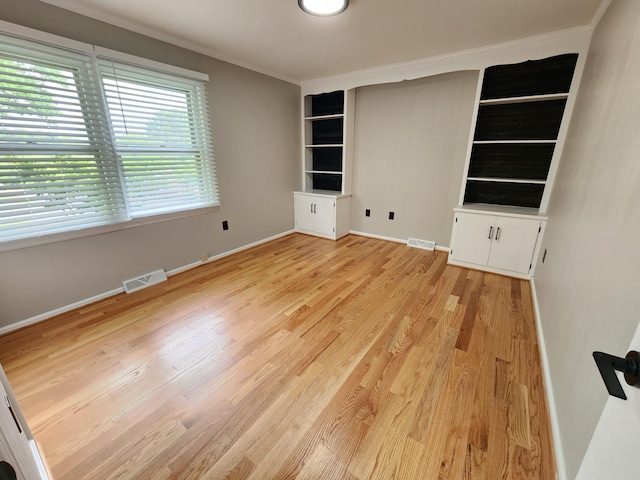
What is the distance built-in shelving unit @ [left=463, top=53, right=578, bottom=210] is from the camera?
266 centimetres

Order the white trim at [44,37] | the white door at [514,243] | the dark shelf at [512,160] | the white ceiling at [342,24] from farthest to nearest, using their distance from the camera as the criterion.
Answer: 1. the dark shelf at [512,160]
2. the white door at [514,243]
3. the white ceiling at [342,24]
4. the white trim at [44,37]

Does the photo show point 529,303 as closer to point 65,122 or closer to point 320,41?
point 320,41

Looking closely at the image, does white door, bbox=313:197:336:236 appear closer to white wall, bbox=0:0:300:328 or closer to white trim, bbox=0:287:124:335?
white wall, bbox=0:0:300:328

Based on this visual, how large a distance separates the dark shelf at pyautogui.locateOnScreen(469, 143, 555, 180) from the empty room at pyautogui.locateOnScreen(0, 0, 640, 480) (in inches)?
1.1

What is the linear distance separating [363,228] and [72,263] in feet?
11.5

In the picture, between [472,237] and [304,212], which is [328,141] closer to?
[304,212]

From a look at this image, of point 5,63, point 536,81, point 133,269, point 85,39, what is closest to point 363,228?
point 536,81

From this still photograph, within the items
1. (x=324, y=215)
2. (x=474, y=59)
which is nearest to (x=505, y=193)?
(x=474, y=59)

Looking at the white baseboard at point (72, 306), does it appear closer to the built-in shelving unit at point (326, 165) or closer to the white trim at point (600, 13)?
the built-in shelving unit at point (326, 165)

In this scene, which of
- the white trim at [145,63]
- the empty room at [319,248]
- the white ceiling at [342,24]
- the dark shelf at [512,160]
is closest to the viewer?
the empty room at [319,248]

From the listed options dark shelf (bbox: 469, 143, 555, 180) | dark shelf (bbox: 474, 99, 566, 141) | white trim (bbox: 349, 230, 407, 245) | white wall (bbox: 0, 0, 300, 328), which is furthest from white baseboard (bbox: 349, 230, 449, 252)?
A: dark shelf (bbox: 474, 99, 566, 141)

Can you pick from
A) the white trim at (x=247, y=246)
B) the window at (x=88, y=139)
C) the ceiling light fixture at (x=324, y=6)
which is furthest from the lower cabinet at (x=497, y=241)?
the window at (x=88, y=139)

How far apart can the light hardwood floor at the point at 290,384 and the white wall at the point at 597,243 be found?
28 cm

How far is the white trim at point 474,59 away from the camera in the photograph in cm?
237
